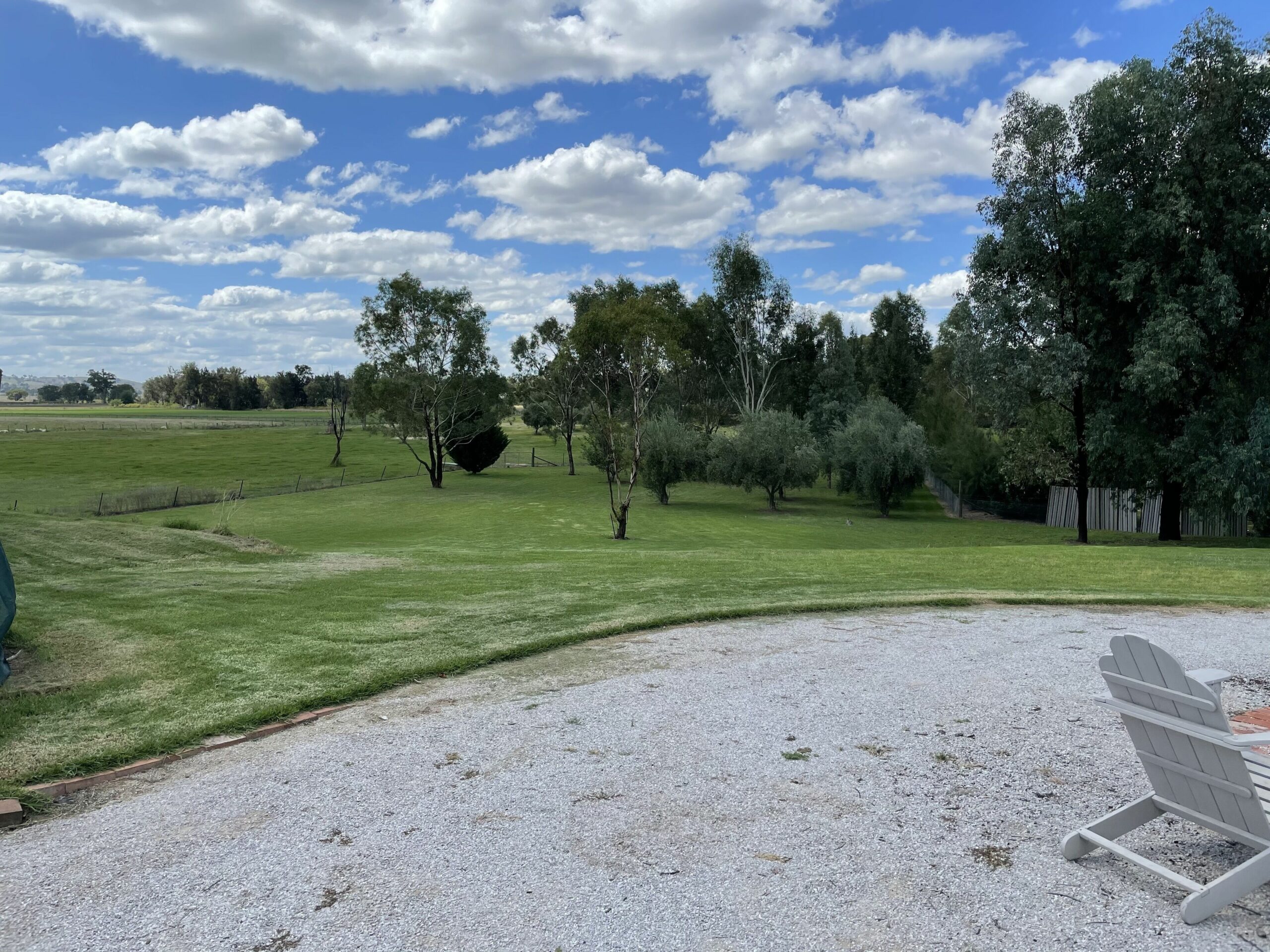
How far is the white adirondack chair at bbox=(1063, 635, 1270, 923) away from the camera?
12.8ft

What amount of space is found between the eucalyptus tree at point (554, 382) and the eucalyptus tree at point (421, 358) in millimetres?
7065

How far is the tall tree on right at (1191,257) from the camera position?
75.8ft

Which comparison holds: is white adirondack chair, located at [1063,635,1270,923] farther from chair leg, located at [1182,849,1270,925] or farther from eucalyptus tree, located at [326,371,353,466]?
eucalyptus tree, located at [326,371,353,466]

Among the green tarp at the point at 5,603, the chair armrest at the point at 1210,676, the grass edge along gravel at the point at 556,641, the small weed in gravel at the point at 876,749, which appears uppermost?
the chair armrest at the point at 1210,676

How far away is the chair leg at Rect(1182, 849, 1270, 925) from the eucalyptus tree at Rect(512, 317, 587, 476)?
181ft

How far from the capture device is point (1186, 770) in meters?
4.25

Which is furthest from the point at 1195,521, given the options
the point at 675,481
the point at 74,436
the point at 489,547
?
the point at 74,436

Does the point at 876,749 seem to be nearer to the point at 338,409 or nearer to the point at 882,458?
the point at 882,458

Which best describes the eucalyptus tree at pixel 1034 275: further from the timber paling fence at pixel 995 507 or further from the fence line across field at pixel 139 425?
the fence line across field at pixel 139 425

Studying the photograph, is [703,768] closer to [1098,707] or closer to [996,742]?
[996,742]

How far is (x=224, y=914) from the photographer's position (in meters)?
3.97

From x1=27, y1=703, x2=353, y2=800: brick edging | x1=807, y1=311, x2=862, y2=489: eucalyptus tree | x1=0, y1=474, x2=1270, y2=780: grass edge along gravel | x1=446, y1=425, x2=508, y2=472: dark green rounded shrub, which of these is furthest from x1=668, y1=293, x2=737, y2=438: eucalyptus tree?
x1=27, y1=703, x2=353, y2=800: brick edging

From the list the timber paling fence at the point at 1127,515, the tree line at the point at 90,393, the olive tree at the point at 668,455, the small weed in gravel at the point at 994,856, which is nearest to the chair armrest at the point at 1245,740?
the small weed in gravel at the point at 994,856

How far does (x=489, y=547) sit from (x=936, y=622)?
17.2 metres
